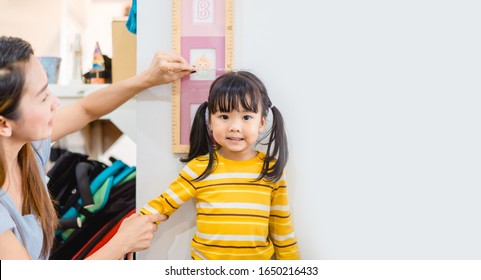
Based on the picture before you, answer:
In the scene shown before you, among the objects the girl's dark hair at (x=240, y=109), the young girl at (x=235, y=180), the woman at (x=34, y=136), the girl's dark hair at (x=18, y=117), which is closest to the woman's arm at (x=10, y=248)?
the woman at (x=34, y=136)

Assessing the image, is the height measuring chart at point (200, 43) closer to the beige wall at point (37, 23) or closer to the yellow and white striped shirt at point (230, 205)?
the yellow and white striped shirt at point (230, 205)

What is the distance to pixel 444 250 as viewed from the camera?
800 millimetres

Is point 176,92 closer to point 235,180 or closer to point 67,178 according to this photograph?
point 235,180

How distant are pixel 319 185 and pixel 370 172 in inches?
4.9

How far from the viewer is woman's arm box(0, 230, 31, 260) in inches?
29.6

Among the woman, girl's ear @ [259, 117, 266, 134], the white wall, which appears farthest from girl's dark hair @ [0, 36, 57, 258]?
girl's ear @ [259, 117, 266, 134]

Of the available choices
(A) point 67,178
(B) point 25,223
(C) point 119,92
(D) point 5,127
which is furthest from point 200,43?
(A) point 67,178

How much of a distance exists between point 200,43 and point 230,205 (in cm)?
40

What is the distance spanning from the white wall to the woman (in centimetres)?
9

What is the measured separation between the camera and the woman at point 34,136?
738mm

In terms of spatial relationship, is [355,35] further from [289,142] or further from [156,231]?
[156,231]

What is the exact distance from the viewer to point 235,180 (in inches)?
35.3
